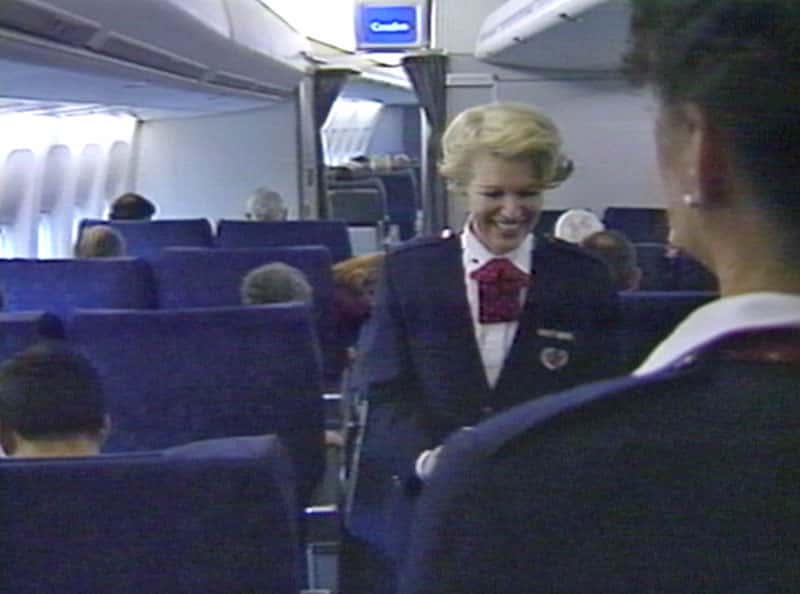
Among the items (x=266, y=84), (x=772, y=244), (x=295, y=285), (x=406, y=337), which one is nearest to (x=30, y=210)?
(x=266, y=84)

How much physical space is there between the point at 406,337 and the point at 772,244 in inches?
67.4

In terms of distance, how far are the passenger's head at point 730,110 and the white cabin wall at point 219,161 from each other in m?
14.2

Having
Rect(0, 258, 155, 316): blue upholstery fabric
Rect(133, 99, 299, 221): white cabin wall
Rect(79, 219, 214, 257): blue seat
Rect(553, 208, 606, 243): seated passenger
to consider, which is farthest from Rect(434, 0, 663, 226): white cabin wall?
Rect(0, 258, 155, 316): blue upholstery fabric

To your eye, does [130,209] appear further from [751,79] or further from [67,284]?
[751,79]

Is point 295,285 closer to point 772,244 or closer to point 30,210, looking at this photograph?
point 772,244

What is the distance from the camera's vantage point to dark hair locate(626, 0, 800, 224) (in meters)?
0.83

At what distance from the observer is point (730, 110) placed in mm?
847

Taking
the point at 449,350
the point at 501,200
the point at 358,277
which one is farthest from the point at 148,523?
the point at 358,277

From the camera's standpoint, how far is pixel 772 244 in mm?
872

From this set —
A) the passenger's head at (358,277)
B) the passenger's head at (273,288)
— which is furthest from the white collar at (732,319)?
the passenger's head at (358,277)

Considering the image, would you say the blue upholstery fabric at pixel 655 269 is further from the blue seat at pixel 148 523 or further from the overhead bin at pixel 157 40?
the blue seat at pixel 148 523

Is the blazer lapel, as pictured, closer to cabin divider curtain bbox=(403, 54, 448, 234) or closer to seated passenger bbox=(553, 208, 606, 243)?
seated passenger bbox=(553, 208, 606, 243)

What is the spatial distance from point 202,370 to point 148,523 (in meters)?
2.07

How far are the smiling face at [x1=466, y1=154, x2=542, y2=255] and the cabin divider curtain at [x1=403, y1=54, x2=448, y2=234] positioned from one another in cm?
1224
